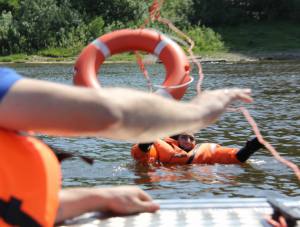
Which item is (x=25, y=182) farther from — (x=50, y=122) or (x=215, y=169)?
(x=215, y=169)

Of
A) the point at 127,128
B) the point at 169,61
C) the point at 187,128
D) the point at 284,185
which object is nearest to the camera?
the point at 127,128

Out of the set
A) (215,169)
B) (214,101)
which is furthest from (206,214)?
(215,169)

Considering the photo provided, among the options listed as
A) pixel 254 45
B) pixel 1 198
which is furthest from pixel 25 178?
pixel 254 45

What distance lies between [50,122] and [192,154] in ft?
23.0

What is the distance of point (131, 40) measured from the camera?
639 centimetres

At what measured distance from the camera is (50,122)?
143cm

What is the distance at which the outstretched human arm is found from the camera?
2.06m

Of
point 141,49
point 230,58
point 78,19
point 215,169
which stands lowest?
point 230,58

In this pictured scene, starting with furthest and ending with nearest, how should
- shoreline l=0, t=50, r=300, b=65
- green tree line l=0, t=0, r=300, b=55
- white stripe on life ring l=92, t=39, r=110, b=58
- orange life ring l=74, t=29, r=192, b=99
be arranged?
1. green tree line l=0, t=0, r=300, b=55
2. shoreline l=0, t=50, r=300, b=65
3. white stripe on life ring l=92, t=39, r=110, b=58
4. orange life ring l=74, t=29, r=192, b=99

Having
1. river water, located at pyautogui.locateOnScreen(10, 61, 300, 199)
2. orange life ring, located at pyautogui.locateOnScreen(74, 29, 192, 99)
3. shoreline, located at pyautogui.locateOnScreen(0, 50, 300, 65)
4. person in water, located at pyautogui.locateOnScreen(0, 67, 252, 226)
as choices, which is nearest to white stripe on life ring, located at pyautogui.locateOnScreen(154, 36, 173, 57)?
orange life ring, located at pyautogui.locateOnScreen(74, 29, 192, 99)

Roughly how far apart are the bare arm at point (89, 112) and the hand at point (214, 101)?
0.28ft

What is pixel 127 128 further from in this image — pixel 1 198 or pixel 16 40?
pixel 16 40

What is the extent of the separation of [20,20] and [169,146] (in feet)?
96.1

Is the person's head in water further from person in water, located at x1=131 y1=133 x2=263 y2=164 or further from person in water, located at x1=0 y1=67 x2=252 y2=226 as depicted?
person in water, located at x1=0 y1=67 x2=252 y2=226
